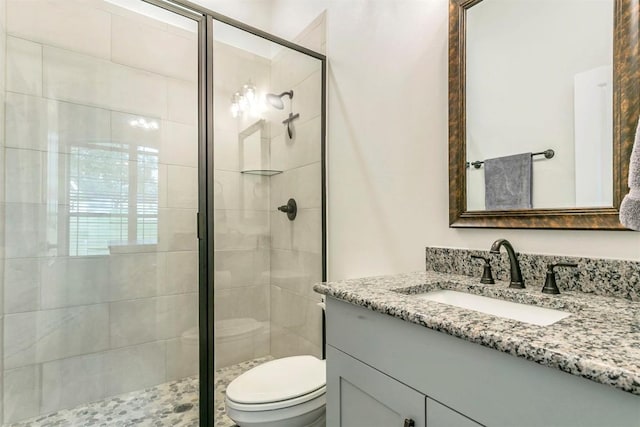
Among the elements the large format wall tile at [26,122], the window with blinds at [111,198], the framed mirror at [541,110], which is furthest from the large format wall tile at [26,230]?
the framed mirror at [541,110]

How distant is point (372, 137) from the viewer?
1594 mm

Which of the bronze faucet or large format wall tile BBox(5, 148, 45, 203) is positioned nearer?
the bronze faucet

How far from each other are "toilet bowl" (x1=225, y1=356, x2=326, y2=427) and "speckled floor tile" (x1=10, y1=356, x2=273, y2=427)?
1.39 ft

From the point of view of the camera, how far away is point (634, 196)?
602 millimetres

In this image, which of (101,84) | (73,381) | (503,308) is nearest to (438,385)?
(503,308)

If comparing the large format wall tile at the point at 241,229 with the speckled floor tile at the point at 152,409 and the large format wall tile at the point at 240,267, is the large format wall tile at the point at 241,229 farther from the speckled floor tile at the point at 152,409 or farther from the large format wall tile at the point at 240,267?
the speckled floor tile at the point at 152,409

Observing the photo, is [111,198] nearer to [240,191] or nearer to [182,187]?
[182,187]

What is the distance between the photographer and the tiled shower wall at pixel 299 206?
6.36 ft

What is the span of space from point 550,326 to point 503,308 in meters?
0.32

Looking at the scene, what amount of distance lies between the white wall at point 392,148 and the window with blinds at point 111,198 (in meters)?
1.05

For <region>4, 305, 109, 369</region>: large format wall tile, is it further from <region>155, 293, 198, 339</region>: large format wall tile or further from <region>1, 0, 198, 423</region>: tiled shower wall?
<region>155, 293, 198, 339</region>: large format wall tile

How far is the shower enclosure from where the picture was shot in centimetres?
157

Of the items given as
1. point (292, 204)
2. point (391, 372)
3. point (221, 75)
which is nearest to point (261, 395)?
point (391, 372)

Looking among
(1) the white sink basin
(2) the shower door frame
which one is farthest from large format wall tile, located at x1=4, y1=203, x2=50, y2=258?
(1) the white sink basin
